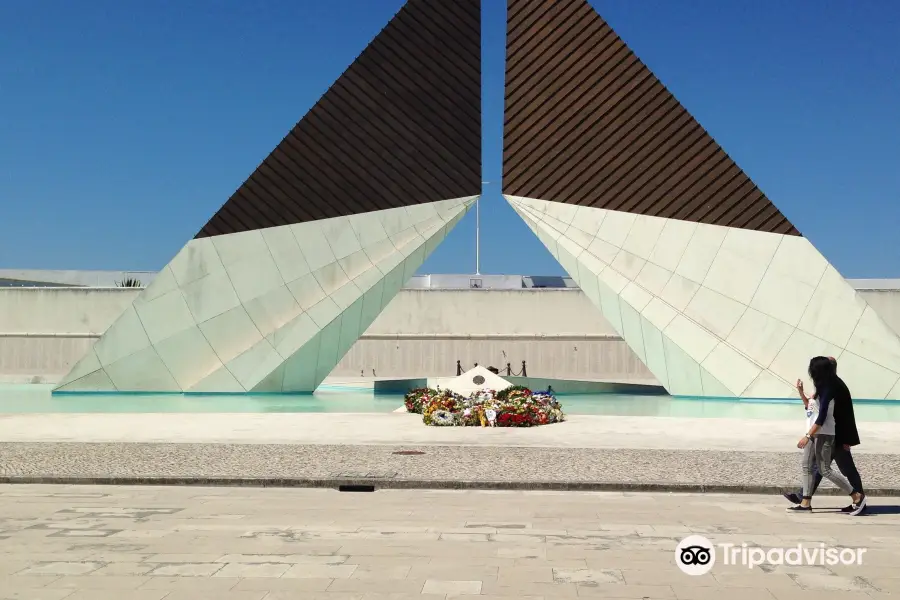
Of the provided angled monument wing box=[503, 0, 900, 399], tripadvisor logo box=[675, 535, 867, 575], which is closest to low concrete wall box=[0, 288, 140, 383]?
angled monument wing box=[503, 0, 900, 399]

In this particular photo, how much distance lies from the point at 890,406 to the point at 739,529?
547 inches

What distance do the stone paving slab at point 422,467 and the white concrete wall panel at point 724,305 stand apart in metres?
8.10

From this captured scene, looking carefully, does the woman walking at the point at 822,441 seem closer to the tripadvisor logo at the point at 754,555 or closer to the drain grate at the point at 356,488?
the tripadvisor logo at the point at 754,555

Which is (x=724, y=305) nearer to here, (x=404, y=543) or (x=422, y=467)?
(x=422, y=467)

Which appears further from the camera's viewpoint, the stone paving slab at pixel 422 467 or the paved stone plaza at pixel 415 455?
the paved stone plaza at pixel 415 455

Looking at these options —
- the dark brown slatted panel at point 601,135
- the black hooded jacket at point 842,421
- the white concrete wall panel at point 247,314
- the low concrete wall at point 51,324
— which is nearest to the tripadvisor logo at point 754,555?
the black hooded jacket at point 842,421

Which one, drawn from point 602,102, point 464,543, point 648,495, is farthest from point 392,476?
point 602,102

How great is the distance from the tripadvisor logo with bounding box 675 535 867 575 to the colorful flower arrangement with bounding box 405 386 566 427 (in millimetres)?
8812

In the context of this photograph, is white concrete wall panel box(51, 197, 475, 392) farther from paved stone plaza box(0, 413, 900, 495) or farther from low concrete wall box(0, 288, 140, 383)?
low concrete wall box(0, 288, 140, 383)

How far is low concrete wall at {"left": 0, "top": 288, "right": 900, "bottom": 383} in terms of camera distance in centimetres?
3381

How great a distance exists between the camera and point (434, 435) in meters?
12.8

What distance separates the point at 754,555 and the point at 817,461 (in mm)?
1939

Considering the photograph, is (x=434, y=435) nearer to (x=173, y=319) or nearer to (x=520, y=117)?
(x=173, y=319)

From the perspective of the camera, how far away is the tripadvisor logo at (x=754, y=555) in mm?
5234
